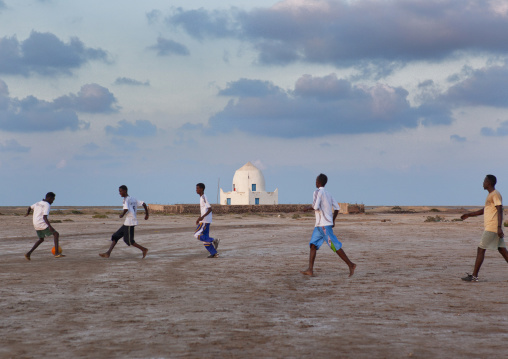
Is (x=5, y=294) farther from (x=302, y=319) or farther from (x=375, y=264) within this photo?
(x=375, y=264)

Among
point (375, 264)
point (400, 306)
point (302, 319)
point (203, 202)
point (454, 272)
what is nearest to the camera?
point (302, 319)

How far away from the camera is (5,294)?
8906 mm

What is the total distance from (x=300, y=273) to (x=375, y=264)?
2.42m

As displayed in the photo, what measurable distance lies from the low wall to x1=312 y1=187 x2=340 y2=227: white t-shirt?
41.9m

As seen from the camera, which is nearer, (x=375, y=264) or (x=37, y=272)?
(x=37, y=272)

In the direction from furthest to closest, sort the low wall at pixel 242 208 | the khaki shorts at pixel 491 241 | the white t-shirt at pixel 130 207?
1. the low wall at pixel 242 208
2. the white t-shirt at pixel 130 207
3. the khaki shorts at pixel 491 241

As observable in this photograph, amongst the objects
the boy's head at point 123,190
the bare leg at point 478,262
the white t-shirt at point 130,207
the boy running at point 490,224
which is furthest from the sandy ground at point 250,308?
the boy's head at point 123,190

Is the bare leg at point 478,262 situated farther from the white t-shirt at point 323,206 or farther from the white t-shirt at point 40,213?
the white t-shirt at point 40,213

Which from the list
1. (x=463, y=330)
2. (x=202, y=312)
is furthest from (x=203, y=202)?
(x=463, y=330)

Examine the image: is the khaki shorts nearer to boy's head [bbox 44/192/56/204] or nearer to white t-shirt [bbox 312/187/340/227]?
white t-shirt [bbox 312/187/340/227]

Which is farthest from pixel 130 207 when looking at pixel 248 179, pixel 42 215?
pixel 248 179

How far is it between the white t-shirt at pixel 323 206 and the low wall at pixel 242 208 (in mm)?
41905

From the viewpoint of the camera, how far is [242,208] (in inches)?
2461

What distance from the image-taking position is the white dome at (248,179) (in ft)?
239
